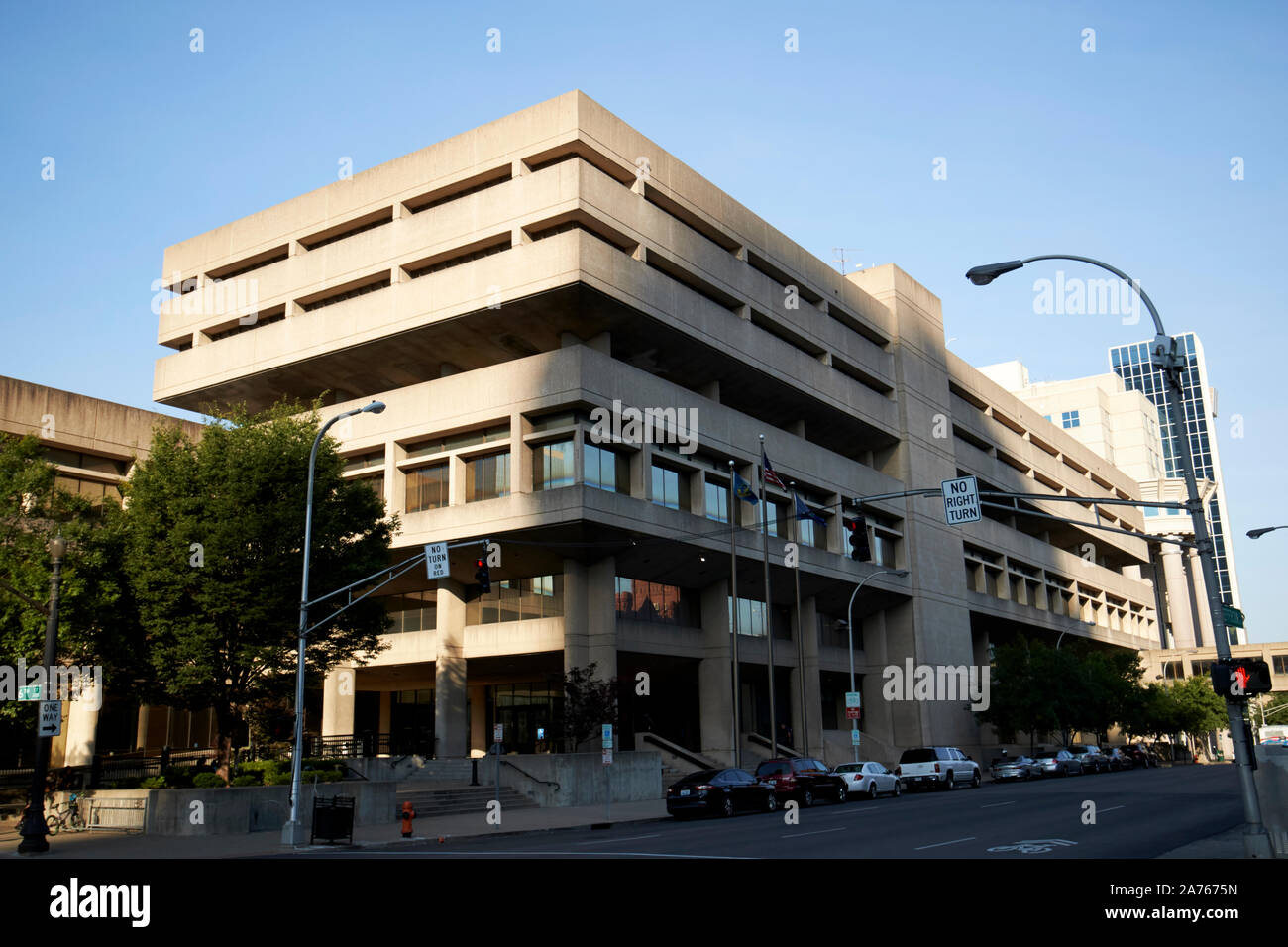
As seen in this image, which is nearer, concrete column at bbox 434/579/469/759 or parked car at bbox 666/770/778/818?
parked car at bbox 666/770/778/818

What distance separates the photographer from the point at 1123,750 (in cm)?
7231

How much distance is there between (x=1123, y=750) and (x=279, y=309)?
6058 centimetres

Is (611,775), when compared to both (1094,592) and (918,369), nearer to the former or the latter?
(918,369)

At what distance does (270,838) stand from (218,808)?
235cm

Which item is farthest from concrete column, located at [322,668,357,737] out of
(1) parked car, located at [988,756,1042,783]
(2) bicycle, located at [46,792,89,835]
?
(1) parked car, located at [988,756,1042,783]

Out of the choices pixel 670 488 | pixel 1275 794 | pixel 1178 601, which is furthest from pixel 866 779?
pixel 1178 601

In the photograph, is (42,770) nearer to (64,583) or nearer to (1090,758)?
(64,583)

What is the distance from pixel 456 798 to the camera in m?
35.0

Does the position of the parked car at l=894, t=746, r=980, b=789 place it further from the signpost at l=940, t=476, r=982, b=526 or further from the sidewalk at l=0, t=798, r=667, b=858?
the signpost at l=940, t=476, r=982, b=526

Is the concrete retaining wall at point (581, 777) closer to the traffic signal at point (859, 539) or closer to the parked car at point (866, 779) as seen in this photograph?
the parked car at point (866, 779)

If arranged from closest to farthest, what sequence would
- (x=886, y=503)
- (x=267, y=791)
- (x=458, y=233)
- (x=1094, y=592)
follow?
(x=267, y=791) → (x=458, y=233) → (x=886, y=503) → (x=1094, y=592)

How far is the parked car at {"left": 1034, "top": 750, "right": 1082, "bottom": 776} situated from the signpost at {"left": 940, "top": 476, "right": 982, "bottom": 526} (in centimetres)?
3855

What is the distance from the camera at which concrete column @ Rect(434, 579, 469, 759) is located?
44656mm
